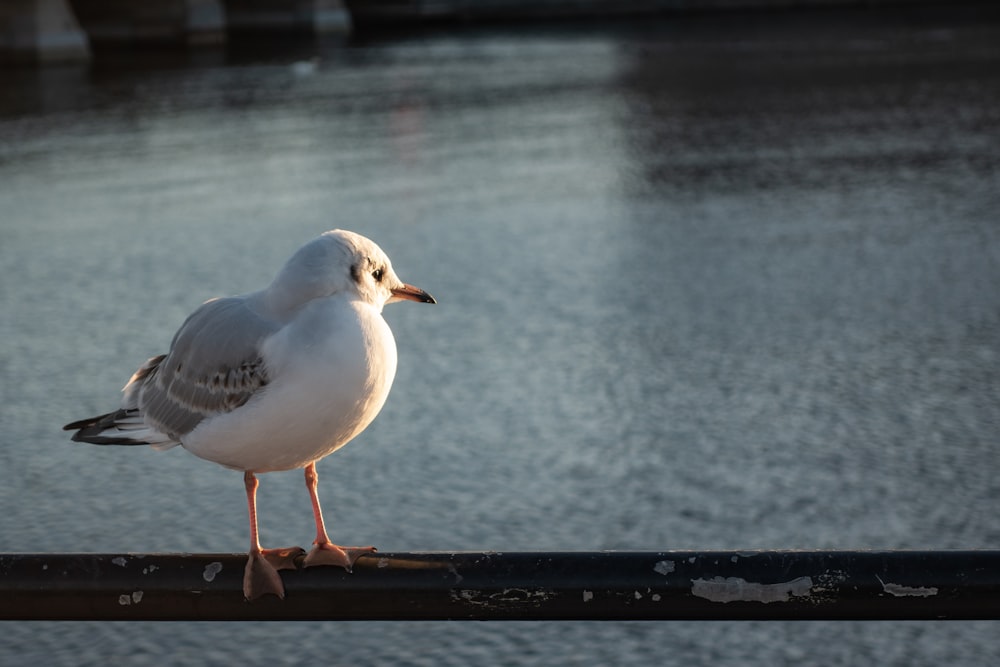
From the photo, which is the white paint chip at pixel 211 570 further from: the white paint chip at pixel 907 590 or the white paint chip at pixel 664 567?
the white paint chip at pixel 907 590

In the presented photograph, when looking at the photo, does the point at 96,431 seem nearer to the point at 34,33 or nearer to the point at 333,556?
the point at 333,556

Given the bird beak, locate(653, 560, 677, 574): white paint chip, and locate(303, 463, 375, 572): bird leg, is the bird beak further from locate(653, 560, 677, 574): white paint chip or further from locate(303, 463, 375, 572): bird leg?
locate(653, 560, 677, 574): white paint chip

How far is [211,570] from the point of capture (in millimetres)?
2543

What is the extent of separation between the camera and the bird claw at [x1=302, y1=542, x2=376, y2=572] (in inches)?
100

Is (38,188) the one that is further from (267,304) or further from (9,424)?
(267,304)

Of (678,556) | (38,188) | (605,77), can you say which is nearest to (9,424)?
(678,556)

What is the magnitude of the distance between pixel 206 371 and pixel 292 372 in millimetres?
414

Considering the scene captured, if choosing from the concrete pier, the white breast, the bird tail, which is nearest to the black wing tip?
the bird tail

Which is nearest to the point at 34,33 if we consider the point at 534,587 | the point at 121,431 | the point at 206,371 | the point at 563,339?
the point at 563,339

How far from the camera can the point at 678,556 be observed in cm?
244

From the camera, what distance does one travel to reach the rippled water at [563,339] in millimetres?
5340

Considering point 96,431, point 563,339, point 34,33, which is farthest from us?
point 34,33

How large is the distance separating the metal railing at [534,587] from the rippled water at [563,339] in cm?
209

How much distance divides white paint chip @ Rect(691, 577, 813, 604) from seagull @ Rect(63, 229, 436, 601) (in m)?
0.59
